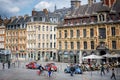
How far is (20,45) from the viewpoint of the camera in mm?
81062

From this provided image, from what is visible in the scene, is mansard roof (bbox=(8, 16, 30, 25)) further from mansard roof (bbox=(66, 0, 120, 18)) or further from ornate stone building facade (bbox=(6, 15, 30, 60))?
mansard roof (bbox=(66, 0, 120, 18))

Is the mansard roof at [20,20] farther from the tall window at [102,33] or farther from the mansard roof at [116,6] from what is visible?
the mansard roof at [116,6]

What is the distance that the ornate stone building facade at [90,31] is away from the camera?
52.7m

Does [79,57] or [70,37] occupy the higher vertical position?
[70,37]

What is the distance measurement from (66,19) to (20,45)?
23.2m

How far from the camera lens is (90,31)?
56.9 metres

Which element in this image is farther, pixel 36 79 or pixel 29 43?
pixel 29 43

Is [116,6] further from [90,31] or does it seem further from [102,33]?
[90,31]

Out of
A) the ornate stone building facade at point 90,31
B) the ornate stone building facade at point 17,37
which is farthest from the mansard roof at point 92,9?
the ornate stone building facade at point 17,37

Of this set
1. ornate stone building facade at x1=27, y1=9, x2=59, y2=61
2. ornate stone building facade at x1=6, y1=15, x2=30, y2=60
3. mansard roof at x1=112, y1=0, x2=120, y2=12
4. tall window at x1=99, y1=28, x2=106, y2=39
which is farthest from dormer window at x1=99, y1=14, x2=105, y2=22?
ornate stone building facade at x1=6, y1=15, x2=30, y2=60

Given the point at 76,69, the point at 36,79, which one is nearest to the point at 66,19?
the point at 76,69

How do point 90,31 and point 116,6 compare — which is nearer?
point 116,6

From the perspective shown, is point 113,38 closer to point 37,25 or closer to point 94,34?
point 94,34

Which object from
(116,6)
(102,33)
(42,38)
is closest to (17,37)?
(42,38)
